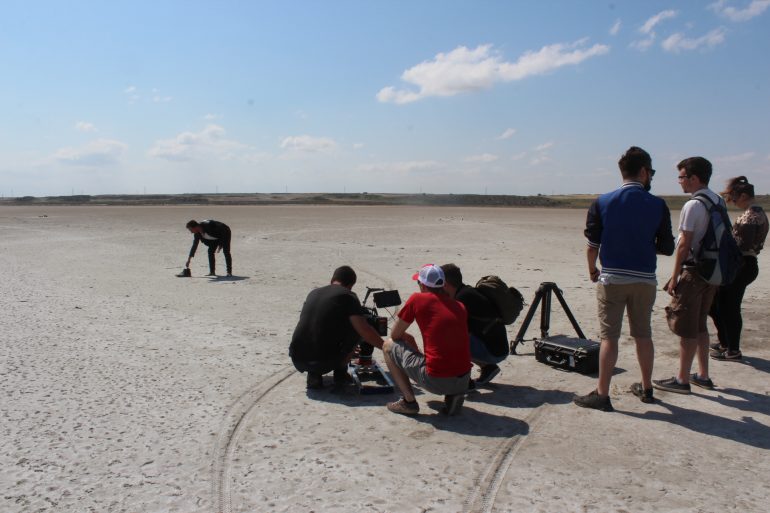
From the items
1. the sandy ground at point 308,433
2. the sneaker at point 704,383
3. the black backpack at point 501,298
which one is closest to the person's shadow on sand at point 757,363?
the sandy ground at point 308,433

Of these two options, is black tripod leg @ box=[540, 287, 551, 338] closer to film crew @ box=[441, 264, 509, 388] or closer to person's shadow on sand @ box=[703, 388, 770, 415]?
film crew @ box=[441, 264, 509, 388]

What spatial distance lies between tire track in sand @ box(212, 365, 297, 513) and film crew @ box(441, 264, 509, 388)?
6.06 ft

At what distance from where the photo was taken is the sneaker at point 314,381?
5.59 m

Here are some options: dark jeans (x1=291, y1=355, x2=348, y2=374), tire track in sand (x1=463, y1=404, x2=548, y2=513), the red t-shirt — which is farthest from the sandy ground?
the red t-shirt

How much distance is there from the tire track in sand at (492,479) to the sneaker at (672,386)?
5.08 ft

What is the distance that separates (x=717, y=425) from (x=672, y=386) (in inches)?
30.2

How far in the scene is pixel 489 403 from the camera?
5367 millimetres

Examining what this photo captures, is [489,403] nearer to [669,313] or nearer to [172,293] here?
[669,313]

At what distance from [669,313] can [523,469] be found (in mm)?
2259

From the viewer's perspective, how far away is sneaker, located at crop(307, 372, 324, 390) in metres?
5.59

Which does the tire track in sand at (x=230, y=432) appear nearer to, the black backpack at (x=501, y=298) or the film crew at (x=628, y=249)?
the black backpack at (x=501, y=298)

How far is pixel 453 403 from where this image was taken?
4.94 meters

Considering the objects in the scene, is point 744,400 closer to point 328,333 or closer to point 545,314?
Result: point 545,314

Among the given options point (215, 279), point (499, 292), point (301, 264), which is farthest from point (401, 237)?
point (499, 292)
